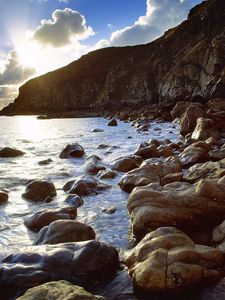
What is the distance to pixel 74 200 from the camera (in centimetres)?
793

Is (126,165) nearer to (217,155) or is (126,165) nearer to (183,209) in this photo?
(217,155)

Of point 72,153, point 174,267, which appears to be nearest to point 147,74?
point 72,153

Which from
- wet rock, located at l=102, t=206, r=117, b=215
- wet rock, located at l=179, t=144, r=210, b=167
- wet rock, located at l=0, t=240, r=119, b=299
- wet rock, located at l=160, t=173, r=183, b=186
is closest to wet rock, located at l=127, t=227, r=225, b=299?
wet rock, located at l=0, t=240, r=119, b=299

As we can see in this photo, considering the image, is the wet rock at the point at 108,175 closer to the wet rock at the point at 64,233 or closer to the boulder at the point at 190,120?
the wet rock at the point at 64,233

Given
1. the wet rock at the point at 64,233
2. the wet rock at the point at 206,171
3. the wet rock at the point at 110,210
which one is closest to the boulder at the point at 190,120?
the wet rock at the point at 206,171

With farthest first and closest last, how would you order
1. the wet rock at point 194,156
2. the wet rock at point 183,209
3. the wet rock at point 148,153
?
the wet rock at point 148,153 < the wet rock at point 194,156 < the wet rock at point 183,209

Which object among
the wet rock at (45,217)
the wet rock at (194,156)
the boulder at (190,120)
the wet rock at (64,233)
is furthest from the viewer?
the boulder at (190,120)

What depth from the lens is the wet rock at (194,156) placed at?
35.5 feet

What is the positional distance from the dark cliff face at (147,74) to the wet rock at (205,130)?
2680cm

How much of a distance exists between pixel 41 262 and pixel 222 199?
3.22 meters

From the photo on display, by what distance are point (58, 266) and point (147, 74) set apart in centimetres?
8802

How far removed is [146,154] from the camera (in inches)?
517

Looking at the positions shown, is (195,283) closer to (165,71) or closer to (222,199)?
(222,199)

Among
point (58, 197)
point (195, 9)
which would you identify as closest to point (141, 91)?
point (195, 9)
